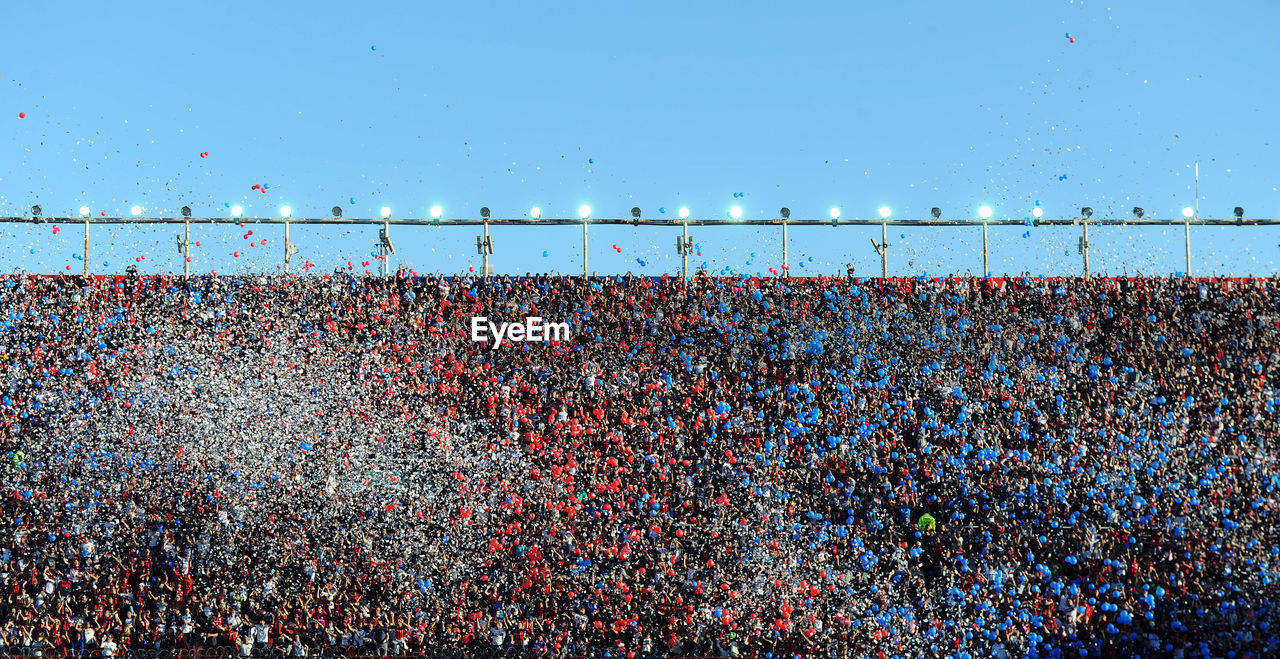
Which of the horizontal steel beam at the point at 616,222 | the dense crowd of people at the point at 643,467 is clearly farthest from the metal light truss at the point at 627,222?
the dense crowd of people at the point at 643,467

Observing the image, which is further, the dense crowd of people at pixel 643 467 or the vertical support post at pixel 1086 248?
the vertical support post at pixel 1086 248

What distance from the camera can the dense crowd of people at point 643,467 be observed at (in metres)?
7.25

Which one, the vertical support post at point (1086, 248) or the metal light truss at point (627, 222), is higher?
the metal light truss at point (627, 222)

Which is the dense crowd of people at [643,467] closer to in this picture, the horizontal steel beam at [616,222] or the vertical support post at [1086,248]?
the vertical support post at [1086,248]

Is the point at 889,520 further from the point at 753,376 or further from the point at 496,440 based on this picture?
the point at 496,440

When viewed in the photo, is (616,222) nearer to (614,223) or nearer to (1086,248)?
(614,223)

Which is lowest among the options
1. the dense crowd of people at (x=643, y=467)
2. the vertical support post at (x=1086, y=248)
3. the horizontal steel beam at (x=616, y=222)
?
the dense crowd of people at (x=643, y=467)

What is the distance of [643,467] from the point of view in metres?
7.71

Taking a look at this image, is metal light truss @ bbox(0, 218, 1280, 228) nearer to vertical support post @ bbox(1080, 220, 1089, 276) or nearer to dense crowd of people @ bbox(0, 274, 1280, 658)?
vertical support post @ bbox(1080, 220, 1089, 276)

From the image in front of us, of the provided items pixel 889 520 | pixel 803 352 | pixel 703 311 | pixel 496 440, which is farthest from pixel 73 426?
pixel 889 520

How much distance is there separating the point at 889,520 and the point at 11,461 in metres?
6.59

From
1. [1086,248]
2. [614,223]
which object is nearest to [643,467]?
[614,223]

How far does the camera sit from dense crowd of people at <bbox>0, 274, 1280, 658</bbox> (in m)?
7.25

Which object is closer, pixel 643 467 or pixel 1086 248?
pixel 643 467
